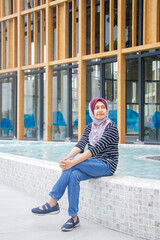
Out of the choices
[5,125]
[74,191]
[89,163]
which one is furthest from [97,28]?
[74,191]

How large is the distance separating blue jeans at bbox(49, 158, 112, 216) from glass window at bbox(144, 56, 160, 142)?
32.6 ft

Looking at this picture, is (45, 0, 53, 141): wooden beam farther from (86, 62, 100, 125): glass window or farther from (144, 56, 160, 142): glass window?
(144, 56, 160, 142): glass window

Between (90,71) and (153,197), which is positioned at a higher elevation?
(90,71)

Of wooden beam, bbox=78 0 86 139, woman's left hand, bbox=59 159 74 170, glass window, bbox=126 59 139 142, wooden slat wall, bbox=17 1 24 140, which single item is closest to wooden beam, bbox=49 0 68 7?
wooden beam, bbox=78 0 86 139

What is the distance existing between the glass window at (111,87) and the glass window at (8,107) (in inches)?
239

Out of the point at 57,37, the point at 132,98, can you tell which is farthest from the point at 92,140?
the point at 57,37

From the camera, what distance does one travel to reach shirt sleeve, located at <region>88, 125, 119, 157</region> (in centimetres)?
414

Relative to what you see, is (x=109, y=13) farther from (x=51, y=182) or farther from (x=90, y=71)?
(x=51, y=182)

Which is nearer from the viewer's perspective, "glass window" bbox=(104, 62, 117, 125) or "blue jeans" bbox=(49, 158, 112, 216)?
"blue jeans" bbox=(49, 158, 112, 216)

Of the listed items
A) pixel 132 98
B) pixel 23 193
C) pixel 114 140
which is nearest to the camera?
pixel 114 140

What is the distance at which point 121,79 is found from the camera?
546 inches

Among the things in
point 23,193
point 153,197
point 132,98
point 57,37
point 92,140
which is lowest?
point 23,193

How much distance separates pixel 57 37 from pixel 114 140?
1295 cm

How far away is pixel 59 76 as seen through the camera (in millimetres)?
16969
